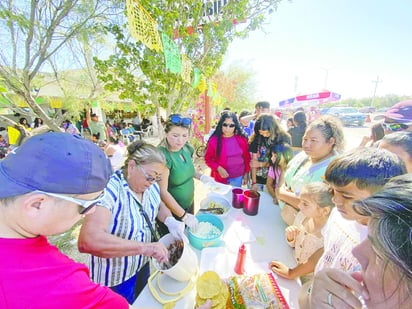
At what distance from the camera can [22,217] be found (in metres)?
0.59

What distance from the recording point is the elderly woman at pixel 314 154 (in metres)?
1.65

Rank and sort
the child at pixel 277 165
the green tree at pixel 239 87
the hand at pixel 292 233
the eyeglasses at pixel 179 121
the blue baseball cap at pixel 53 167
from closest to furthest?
the blue baseball cap at pixel 53 167 → the hand at pixel 292 233 → the eyeglasses at pixel 179 121 → the child at pixel 277 165 → the green tree at pixel 239 87

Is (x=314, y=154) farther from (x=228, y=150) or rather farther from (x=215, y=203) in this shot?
(x=228, y=150)

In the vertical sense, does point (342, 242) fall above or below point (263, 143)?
below

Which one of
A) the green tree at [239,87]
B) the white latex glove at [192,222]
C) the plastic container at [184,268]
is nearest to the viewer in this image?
the plastic container at [184,268]

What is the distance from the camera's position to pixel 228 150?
9.35 feet

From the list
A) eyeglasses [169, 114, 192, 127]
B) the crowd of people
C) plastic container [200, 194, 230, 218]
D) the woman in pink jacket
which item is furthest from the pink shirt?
the woman in pink jacket

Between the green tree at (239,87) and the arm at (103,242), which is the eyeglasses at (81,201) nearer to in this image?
the arm at (103,242)

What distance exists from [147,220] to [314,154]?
1.60 m

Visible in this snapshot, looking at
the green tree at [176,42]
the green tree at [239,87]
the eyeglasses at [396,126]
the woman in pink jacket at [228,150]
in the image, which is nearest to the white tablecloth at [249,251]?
the woman in pink jacket at [228,150]

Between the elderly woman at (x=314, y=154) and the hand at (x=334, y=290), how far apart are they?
1.01 metres

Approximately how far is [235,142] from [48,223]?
2.52m

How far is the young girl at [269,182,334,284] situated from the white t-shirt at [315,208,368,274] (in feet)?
0.33

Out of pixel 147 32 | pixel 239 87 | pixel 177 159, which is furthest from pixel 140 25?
pixel 239 87
